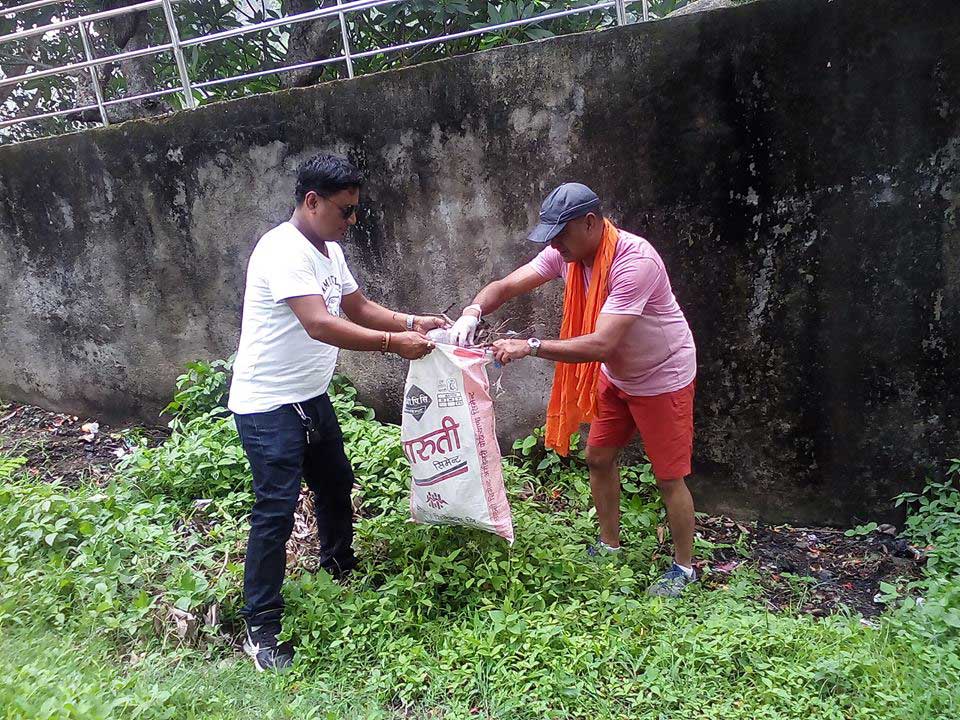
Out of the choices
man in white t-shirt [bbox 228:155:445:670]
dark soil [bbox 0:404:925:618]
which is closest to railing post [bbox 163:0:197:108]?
man in white t-shirt [bbox 228:155:445:670]

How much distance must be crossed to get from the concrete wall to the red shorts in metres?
0.67

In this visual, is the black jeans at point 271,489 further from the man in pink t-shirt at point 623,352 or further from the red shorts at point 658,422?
the red shorts at point 658,422

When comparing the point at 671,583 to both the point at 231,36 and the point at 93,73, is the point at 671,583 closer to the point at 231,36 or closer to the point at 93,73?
the point at 231,36

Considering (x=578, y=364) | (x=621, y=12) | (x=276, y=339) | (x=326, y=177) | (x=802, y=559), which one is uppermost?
(x=621, y=12)

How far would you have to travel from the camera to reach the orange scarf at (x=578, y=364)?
2.91m

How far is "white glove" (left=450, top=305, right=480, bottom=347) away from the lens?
9.55 feet

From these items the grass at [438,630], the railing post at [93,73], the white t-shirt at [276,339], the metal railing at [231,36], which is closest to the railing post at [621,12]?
the metal railing at [231,36]

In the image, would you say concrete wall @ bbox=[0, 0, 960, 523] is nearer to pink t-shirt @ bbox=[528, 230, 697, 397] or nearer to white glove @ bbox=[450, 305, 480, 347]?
pink t-shirt @ bbox=[528, 230, 697, 397]

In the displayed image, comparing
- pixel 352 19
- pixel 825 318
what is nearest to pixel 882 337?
pixel 825 318

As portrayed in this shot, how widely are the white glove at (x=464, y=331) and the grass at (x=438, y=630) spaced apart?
0.90 meters

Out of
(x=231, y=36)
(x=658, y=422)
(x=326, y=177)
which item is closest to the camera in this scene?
(x=326, y=177)

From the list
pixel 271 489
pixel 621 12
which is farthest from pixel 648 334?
pixel 621 12

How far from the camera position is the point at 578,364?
3205 mm

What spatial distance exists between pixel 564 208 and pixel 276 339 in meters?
1.29
